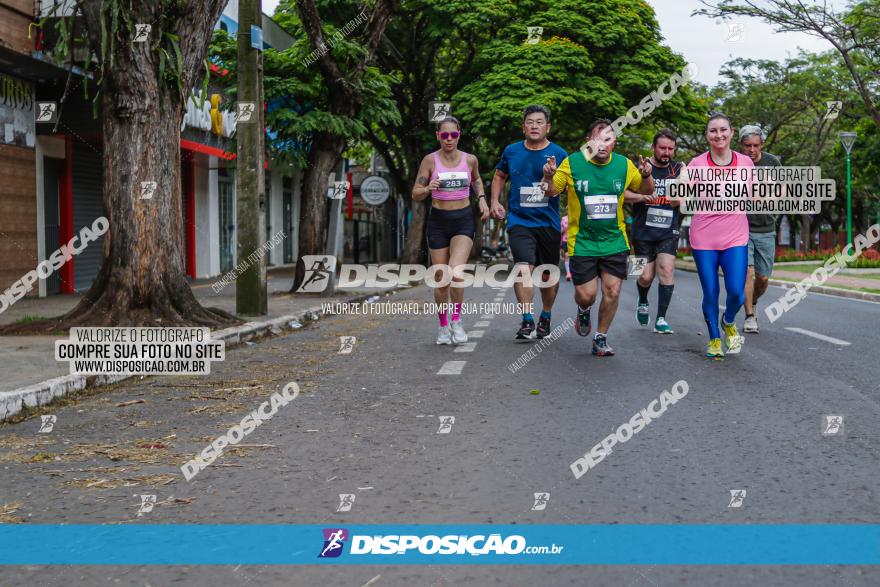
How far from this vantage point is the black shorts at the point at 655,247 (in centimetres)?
1073

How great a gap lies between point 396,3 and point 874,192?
154 ft

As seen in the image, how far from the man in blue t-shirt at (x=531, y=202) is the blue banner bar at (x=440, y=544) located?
5.77 metres

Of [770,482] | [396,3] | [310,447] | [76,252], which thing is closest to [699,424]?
[770,482]

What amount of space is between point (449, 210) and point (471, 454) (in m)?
4.98

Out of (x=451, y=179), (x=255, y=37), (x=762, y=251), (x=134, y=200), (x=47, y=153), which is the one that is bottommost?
(x=762, y=251)

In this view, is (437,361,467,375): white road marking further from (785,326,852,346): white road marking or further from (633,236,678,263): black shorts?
(785,326,852,346): white road marking

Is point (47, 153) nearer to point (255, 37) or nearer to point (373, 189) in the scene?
point (255, 37)

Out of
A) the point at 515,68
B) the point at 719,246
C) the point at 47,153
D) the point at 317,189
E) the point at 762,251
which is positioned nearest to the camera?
the point at 719,246

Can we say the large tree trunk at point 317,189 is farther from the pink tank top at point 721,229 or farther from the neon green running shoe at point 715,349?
the neon green running shoe at point 715,349

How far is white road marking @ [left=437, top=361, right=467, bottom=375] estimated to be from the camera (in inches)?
310

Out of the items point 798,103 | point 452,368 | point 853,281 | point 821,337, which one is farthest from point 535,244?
point 798,103

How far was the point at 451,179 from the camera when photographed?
31.4 ft

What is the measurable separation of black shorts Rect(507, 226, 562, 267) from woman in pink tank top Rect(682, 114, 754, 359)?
4.79ft

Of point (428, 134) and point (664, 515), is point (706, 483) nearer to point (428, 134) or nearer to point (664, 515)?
point (664, 515)
